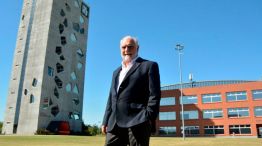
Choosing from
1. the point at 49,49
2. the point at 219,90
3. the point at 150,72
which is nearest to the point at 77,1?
the point at 49,49

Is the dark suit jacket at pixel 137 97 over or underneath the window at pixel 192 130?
over

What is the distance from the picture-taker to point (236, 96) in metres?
57.6

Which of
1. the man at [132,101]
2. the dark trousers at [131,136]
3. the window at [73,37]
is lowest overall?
the dark trousers at [131,136]

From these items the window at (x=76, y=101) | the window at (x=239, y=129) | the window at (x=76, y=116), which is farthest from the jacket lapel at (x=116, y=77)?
the window at (x=239, y=129)

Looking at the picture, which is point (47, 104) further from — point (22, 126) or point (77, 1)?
point (77, 1)

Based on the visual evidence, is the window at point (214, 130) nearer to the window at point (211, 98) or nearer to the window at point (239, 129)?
the window at point (239, 129)

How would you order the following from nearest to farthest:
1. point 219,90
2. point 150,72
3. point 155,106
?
point 155,106 → point 150,72 → point 219,90

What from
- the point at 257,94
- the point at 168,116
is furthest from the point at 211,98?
the point at 168,116

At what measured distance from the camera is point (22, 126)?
48.2m

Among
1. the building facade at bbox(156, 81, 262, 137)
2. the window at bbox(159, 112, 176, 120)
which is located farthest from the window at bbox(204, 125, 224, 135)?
the window at bbox(159, 112, 176, 120)

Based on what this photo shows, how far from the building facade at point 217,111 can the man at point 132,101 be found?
56168mm

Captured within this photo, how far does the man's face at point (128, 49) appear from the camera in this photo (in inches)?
160

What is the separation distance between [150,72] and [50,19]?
52.0 m

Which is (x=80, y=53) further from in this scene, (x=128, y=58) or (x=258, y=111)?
(x=128, y=58)
